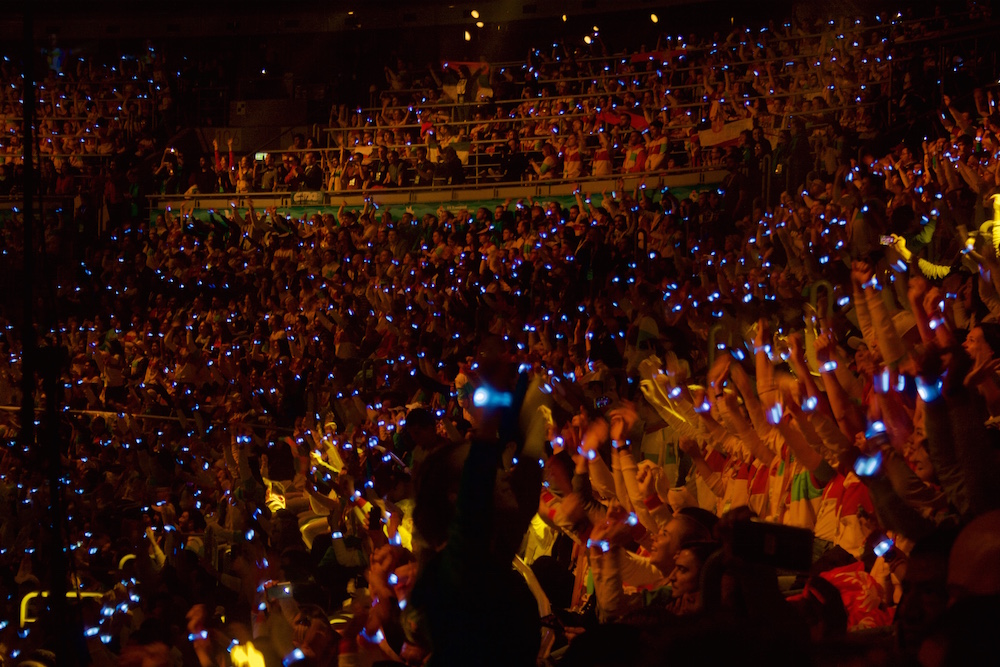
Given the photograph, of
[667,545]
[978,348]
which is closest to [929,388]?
[978,348]

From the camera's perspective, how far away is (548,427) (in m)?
4.57

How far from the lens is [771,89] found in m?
11.2

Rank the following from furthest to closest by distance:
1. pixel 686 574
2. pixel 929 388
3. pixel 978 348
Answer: pixel 978 348 → pixel 686 574 → pixel 929 388

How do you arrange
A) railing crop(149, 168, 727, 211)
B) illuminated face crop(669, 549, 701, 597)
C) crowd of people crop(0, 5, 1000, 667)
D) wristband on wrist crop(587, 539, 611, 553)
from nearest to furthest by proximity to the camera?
crowd of people crop(0, 5, 1000, 667)
illuminated face crop(669, 549, 701, 597)
wristband on wrist crop(587, 539, 611, 553)
railing crop(149, 168, 727, 211)

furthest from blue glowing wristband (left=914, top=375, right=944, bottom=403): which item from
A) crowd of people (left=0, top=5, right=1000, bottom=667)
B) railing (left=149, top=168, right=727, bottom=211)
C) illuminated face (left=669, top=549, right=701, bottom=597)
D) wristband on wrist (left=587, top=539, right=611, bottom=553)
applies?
railing (left=149, top=168, right=727, bottom=211)

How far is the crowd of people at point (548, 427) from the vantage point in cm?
216

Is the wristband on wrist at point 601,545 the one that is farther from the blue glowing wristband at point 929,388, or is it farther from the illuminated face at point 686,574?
the blue glowing wristband at point 929,388

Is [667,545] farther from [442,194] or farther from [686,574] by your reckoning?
[442,194]

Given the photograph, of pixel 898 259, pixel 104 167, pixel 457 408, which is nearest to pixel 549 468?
pixel 898 259

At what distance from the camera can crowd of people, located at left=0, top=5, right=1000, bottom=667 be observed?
2.16 meters

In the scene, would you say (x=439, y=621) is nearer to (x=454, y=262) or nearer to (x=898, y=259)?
(x=898, y=259)

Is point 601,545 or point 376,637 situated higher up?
point 601,545

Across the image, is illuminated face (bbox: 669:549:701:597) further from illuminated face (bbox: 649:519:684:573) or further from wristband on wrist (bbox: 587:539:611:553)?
wristband on wrist (bbox: 587:539:611:553)

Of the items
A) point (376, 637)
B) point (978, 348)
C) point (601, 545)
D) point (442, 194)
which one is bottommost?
point (376, 637)
